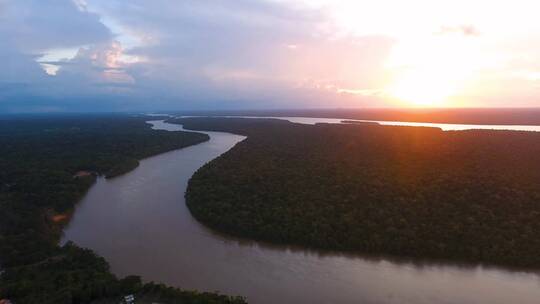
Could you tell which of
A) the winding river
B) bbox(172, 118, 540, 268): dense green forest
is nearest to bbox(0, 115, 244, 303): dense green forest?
the winding river

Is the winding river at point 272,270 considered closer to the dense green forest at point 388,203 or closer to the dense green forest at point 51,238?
the dense green forest at point 388,203

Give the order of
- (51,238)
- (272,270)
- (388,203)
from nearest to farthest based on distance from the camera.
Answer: (272,270) < (51,238) < (388,203)

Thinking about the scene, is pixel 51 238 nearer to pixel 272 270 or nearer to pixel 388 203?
pixel 272 270

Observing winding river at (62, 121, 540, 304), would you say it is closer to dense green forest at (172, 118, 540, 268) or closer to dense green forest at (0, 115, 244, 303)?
dense green forest at (172, 118, 540, 268)

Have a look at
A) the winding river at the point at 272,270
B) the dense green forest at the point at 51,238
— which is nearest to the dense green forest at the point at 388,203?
the winding river at the point at 272,270

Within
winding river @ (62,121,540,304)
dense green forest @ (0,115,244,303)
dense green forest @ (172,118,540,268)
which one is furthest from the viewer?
dense green forest @ (172,118,540,268)

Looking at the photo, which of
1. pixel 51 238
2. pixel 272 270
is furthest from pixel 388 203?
pixel 51 238
